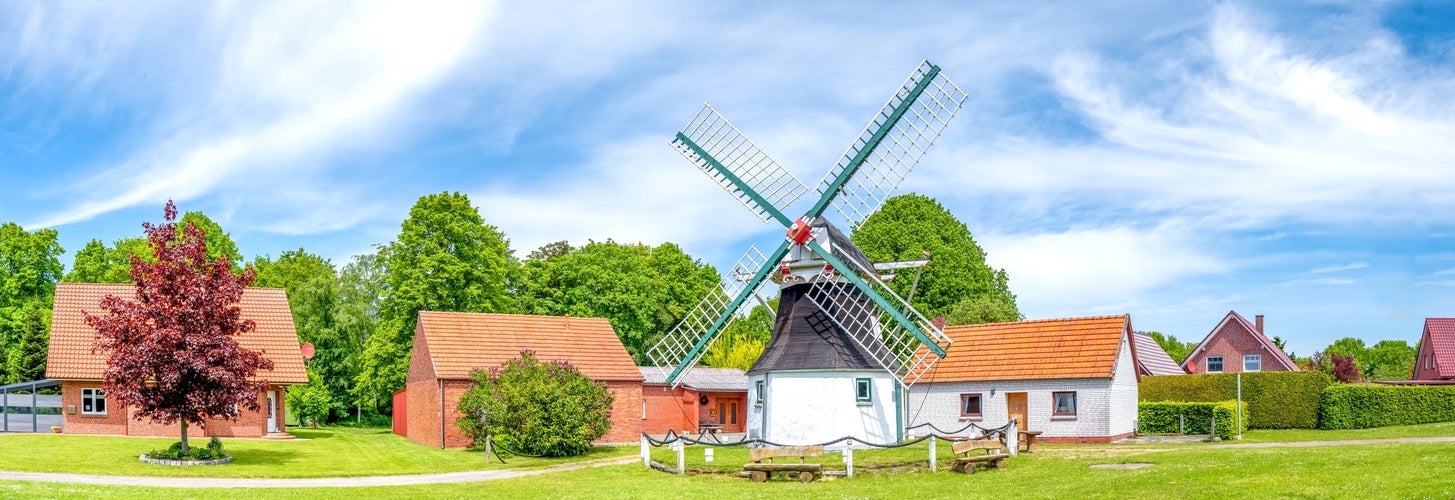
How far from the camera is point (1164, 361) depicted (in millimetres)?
44719

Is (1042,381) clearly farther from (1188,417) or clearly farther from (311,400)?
(311,400)

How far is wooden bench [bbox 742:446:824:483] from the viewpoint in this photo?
23.9 meters

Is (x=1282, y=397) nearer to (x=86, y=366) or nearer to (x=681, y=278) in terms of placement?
(x=681, y=278)

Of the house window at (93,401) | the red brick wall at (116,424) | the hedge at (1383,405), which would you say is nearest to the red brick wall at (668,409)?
the red brick wall at (116,424)

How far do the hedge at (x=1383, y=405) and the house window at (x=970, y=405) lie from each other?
36.3 ft

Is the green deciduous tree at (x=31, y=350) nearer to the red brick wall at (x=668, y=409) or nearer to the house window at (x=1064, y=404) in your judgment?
the red brick wall at (x=668, y=409)

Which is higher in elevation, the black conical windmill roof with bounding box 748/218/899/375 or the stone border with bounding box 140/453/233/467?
the black conical windmill roof with bounding box 748/218/899/375

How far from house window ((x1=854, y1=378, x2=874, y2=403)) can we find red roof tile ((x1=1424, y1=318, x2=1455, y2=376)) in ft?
118

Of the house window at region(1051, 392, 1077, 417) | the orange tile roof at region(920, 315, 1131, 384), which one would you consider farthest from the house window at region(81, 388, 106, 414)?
the house window at region(1051, 392, 1077, 417)

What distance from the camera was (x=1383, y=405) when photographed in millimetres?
36750

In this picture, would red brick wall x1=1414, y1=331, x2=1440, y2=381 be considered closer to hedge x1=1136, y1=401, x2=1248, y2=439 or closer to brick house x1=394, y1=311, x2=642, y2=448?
hedge x1=1136, y1=401, x2=1248, y2=439

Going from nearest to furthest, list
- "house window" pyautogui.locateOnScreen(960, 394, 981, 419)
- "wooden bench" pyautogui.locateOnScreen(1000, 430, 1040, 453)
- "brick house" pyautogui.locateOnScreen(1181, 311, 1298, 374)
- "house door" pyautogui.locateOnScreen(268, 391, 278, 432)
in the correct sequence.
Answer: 1. "wooden bench" pyautogui.locateOnScreen(1000, 430, 1040, 453)
2. "house window" pyautogui.locateOnScreen(960, 394, 981, 419)
3. "house door" pyautogui.locateOnScreen(268, 391, 278, 432)
4. "brick house" pyautogui.locateOnScreen(1181, 311, 1298, 374)

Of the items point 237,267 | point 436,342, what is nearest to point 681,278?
point 237,267

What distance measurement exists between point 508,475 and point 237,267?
41.0 metres
